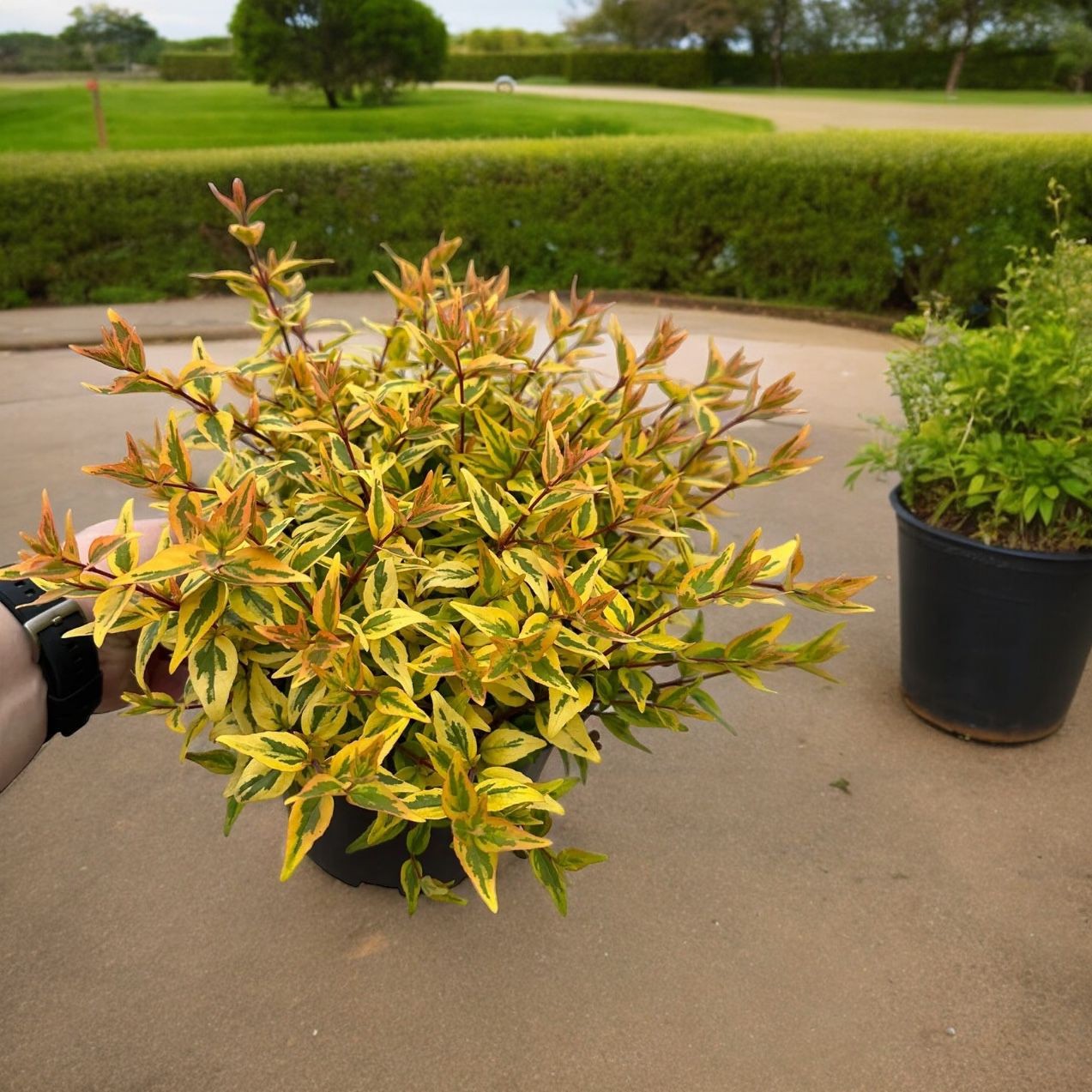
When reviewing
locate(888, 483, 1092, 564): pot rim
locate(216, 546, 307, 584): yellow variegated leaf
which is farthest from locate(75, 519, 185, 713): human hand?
locate(888, 483, 1092, 564): pot rim

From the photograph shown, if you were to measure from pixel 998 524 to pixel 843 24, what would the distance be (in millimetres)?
56286

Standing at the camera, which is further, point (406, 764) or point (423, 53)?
point (423, 53)

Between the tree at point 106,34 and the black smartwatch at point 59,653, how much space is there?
145 feet

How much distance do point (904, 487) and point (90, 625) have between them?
7.44 ft

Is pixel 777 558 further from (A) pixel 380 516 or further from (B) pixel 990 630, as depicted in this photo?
(B) pixel 990 630

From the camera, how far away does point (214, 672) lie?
1434 mm

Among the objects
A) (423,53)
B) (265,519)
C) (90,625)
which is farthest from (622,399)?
(423,53)

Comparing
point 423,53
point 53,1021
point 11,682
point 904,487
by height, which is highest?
point 423,53

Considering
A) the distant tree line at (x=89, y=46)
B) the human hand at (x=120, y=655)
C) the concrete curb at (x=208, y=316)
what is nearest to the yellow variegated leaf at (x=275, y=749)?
the human hand at (x=120, y=655)

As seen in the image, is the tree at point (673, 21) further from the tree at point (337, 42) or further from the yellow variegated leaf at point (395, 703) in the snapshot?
the yellow variegated leaf at point (395, 703)

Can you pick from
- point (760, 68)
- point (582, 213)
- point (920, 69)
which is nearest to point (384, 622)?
point (582, 213)

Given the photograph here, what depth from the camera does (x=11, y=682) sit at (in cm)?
143

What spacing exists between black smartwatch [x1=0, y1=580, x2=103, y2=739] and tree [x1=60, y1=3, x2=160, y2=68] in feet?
145

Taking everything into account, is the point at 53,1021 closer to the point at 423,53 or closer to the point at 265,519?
the point at 265,519
